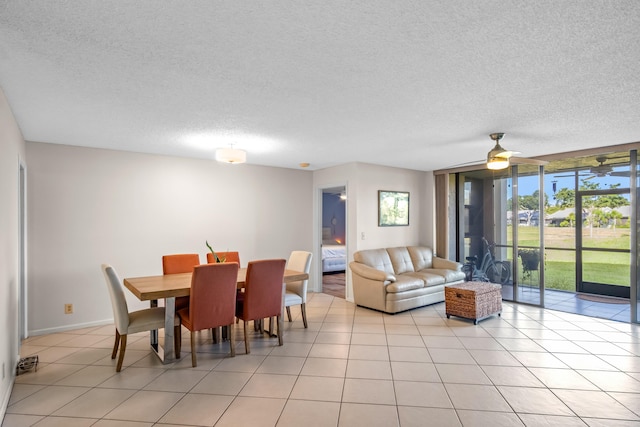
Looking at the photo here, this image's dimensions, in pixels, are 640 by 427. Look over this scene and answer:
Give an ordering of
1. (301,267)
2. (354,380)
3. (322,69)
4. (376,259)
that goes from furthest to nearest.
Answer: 1. (376,259)
2. (301,267)
3. (354,380)
4. (322,69)

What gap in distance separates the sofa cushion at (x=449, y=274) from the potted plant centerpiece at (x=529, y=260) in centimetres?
98

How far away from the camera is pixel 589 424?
229cm

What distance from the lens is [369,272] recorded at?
17.3 feet

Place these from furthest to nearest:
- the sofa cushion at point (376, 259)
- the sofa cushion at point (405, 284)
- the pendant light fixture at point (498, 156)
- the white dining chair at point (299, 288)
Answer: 1. the sofa cushion at point (376, 259)
2. the sofa cushion at point (405, 284)
3. the white dining chair at point (299, 288)
4. the pendant light fixture at point (498, 156)

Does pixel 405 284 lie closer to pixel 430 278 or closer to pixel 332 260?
pixel 430 278

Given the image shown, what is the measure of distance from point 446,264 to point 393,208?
4.54ft

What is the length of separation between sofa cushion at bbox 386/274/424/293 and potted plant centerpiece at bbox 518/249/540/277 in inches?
69.8

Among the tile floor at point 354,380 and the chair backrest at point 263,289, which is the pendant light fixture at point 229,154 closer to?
the chair backrest at point 263,289

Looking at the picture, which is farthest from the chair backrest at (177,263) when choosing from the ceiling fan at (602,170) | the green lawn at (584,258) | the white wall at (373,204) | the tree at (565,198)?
the tree at (565,198)

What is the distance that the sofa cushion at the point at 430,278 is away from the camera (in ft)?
17.8

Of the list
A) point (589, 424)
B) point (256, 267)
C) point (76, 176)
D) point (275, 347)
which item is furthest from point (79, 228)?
point (589, 424)

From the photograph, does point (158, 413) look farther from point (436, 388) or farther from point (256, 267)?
point (436, 388)

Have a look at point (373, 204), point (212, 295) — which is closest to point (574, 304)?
point (373, 204)

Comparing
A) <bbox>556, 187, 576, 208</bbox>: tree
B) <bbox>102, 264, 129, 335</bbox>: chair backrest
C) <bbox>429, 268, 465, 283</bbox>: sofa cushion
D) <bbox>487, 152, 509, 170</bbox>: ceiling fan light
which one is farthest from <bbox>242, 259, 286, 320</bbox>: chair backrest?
<bbox>556, 187, 576, 208</bbox>: tree
